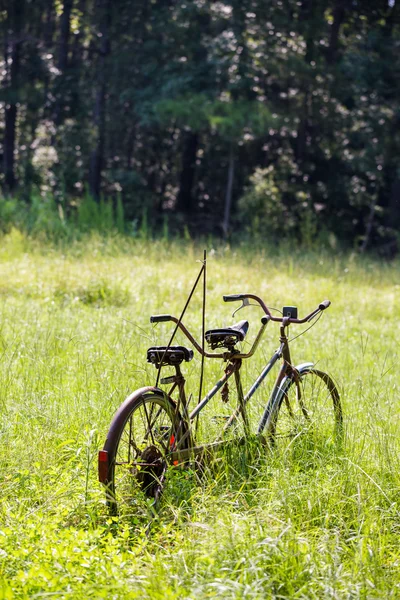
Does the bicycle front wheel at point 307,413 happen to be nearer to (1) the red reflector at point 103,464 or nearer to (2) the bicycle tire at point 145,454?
(2) the bicycle tire at point 145,454

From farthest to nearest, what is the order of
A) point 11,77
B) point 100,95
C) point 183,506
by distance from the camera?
point 11,77
point 100,95
point 183,506

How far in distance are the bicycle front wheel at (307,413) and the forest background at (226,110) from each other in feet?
48.8

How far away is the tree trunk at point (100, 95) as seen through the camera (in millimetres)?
25594

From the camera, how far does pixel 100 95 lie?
1011 inches

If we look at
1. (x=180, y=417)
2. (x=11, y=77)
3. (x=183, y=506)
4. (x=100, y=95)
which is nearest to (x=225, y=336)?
(x=180, y=417)

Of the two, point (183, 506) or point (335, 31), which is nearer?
point (183, 506)

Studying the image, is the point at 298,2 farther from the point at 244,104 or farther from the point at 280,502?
the point at 280,502

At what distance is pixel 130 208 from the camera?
2556cm

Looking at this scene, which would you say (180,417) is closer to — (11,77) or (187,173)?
(187,173)

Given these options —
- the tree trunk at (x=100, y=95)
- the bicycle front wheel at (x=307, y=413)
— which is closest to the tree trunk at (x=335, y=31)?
the tree trunk at (x=100, y=95)

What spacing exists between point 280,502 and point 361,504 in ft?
1.26

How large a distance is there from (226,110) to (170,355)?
19258mm

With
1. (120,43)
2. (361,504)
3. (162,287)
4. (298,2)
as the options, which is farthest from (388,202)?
(361,504)

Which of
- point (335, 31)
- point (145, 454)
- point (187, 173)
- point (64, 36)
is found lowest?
point (145, 454)
